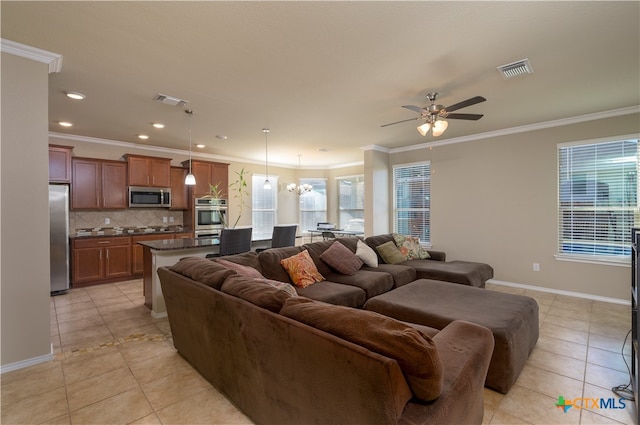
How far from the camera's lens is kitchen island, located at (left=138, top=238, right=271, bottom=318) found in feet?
11.5

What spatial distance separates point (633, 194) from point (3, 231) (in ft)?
23.0

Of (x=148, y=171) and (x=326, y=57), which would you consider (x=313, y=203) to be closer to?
(x=148, y=171)

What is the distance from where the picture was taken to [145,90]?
3.22 metres

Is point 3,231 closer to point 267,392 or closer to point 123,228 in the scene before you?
point 267,392

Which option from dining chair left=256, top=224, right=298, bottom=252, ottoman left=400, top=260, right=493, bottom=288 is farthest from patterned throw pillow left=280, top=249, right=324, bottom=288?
ottoman left=400, top=260, right=493, bottom=288

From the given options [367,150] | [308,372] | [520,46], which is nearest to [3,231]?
[308,372]

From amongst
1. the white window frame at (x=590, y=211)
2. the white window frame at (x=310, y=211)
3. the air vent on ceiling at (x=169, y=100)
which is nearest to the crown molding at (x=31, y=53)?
the air vent on ceiling at (x=169, y=100)

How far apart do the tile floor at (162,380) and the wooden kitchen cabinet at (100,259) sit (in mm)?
1644

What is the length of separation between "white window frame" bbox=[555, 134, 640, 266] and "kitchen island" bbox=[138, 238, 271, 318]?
5.18m

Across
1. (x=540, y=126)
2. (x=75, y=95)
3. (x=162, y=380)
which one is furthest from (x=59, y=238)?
(x=540, y=126)

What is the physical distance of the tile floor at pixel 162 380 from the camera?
188cm

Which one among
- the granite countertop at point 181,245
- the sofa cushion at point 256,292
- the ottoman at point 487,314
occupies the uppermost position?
the granite countertop at point 181,245

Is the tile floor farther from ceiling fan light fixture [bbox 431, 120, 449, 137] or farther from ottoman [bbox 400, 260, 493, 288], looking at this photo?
ceiling fan light fixture [bbox 431, 120, 449, 137]

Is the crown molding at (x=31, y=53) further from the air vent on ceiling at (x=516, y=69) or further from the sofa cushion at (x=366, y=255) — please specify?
the air vent on ceiling at (x=516, y=69)
